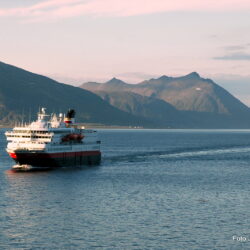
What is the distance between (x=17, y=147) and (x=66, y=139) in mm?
13218

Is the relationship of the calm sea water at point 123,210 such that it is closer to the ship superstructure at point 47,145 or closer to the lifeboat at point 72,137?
the ship superstructure at point 47,145

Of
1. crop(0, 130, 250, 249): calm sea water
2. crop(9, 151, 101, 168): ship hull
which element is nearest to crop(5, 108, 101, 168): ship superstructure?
crop(9, 151, 101, 168): ship hull

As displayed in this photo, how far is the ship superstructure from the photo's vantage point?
120750mm

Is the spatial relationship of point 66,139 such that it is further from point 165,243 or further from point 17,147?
point 165,243

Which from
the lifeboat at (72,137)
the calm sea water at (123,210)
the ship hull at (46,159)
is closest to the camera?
the calm sea water at (123,210)

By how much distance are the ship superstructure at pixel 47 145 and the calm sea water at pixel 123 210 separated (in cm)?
381

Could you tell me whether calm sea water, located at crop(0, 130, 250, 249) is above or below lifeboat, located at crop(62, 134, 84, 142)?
below

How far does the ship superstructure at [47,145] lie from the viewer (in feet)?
396

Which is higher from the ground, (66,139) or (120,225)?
(66,139)

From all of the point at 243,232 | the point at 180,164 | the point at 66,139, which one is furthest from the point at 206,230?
the point at 180,164

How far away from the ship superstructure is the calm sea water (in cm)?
381

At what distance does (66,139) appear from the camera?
129875 mm

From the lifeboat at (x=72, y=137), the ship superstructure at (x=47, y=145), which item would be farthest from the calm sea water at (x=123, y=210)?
the lifeboat at (x=72, y=137)

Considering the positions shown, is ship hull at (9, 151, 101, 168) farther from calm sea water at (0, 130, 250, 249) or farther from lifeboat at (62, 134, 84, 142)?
lifeboat at (62, 134, 84, 142)
